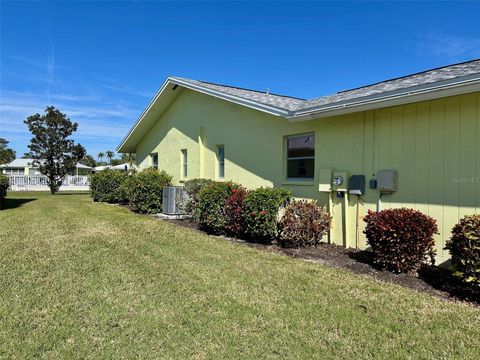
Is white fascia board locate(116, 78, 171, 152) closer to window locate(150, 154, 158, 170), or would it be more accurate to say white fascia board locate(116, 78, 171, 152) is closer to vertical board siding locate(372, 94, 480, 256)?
window locate(150, 154, 158, 170)

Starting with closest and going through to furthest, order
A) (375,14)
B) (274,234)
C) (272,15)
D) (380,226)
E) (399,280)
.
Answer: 1. (399,280)
2. (380,226)
3. (274,234)
4. (375,14)
5. (272,15)

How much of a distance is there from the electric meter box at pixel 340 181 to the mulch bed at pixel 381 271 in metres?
1.34

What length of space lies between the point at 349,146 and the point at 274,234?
268 cm

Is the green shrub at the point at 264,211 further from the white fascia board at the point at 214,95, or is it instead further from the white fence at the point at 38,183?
the white fence at the point at 38,183

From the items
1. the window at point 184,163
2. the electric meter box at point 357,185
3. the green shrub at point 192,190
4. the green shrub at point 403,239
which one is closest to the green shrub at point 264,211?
the electric meter box at point 357,185

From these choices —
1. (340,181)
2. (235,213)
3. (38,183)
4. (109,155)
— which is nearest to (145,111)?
(235,213)

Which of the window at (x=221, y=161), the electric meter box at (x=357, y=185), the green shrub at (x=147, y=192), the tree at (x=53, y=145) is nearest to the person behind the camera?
the electric meter box at (x=357, y=185)

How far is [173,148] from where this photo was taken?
51.3ft

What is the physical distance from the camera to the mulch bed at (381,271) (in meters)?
4.77

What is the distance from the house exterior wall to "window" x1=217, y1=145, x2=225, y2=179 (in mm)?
269

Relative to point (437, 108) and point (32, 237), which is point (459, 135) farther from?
point (32, 237)

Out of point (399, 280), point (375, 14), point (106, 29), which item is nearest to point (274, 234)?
point (399, 280)

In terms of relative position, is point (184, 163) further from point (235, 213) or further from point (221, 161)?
point (235, 213)

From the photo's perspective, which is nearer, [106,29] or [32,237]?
[32,237]
